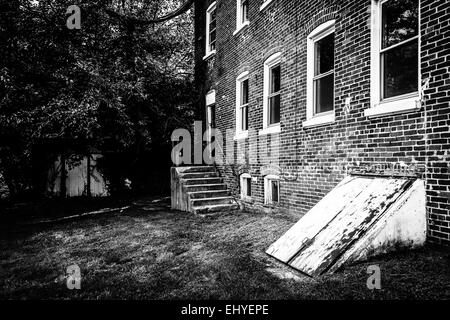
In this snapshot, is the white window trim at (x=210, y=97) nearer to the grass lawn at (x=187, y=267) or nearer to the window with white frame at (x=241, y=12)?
the window with white frame at (x=241, y=12)

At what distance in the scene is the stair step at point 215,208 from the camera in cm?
860

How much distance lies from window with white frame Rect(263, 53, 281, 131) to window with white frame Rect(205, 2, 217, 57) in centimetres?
464

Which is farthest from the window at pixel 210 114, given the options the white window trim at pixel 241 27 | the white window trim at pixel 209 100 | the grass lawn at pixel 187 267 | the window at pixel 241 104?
the grass lawn at pixel 187 267

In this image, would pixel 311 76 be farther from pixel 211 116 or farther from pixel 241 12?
pixel 211 116

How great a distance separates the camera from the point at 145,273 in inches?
164

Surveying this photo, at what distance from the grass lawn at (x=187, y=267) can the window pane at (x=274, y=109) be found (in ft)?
8.70

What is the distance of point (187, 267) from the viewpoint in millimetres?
4340

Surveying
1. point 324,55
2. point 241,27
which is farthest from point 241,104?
point 324,55

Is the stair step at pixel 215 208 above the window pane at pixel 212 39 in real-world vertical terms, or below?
below

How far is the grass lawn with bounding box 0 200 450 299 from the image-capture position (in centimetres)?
320

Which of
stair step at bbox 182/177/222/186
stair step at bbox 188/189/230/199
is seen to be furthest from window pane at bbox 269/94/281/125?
stair step at bbox 182/177/222/186

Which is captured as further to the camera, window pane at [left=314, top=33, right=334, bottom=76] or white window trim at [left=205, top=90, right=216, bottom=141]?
white window trim at [left=205, top=90, right=216, bottom=141]

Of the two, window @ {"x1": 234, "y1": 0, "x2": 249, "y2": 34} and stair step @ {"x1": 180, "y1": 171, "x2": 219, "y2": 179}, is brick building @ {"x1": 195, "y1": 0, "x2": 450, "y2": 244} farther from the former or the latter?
stair step @ {"x1": 180, "y1": 171, "x2": 219, "y2": 179}

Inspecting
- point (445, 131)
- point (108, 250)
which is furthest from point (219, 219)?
point (445, 131)
